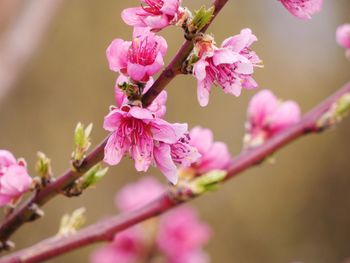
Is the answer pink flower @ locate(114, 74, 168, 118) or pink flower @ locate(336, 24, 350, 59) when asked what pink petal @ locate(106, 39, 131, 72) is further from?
pink flower @ locate(336, 24, 350, 59)

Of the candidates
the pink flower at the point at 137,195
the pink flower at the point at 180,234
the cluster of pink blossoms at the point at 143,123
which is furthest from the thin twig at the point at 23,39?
the cluster of pink blossoms at the point at 143,123

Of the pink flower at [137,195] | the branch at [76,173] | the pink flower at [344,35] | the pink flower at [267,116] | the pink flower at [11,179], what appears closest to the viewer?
the branch at [76,173]

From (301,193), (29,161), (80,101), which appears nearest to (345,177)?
(301,193)

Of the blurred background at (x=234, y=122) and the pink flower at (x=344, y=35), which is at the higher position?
the pink flower at (x=344, y=35)

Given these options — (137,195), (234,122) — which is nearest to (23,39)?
(137,195)

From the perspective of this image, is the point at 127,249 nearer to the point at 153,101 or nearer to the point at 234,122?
the point at 153,101

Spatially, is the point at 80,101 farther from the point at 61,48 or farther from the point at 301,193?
the point at 301,193

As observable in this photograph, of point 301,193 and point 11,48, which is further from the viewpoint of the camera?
point 301,193

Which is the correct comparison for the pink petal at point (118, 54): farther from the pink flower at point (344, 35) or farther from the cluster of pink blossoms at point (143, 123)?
the pink flower at point (344, 35)
